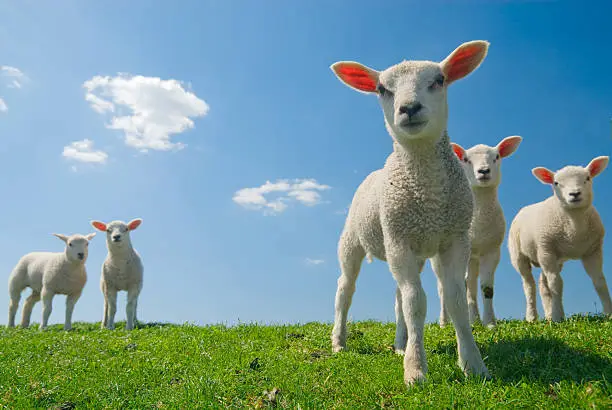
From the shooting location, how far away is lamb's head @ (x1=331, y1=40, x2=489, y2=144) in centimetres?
548

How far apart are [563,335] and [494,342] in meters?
1.09

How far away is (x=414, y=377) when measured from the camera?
5.41 m

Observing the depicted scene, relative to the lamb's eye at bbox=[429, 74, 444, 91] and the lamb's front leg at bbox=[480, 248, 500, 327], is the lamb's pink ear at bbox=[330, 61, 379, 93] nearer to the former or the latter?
the lamb's eye at bbox=[429, 74, 444, 91]

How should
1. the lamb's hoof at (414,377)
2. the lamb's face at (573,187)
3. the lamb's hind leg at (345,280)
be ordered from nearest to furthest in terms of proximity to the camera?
the lamb's hoof at (414,377)
the lamb's hind leg at (345,280)
the lamb's face at (573,187)

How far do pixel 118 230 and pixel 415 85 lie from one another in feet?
39.3

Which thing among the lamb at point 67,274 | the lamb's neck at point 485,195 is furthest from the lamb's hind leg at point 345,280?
the lamb at point 67,274

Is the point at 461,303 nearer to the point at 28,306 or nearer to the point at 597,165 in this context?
the point at 597,165

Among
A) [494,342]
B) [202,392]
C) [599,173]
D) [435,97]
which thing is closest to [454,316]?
[494,342]


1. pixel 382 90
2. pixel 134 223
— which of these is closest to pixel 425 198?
pixel 382 90

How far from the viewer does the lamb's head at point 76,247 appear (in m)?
16.2

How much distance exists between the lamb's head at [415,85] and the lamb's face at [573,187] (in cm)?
519

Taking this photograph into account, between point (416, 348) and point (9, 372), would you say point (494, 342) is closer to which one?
point (416, 348)

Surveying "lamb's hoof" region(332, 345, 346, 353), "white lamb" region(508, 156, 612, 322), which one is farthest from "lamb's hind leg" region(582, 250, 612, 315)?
"lamb's hoof" region(332, 345, 346, 353)

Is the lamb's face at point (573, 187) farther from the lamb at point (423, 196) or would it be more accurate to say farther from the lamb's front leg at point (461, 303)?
the lamb's front leg at point (461, 303)
